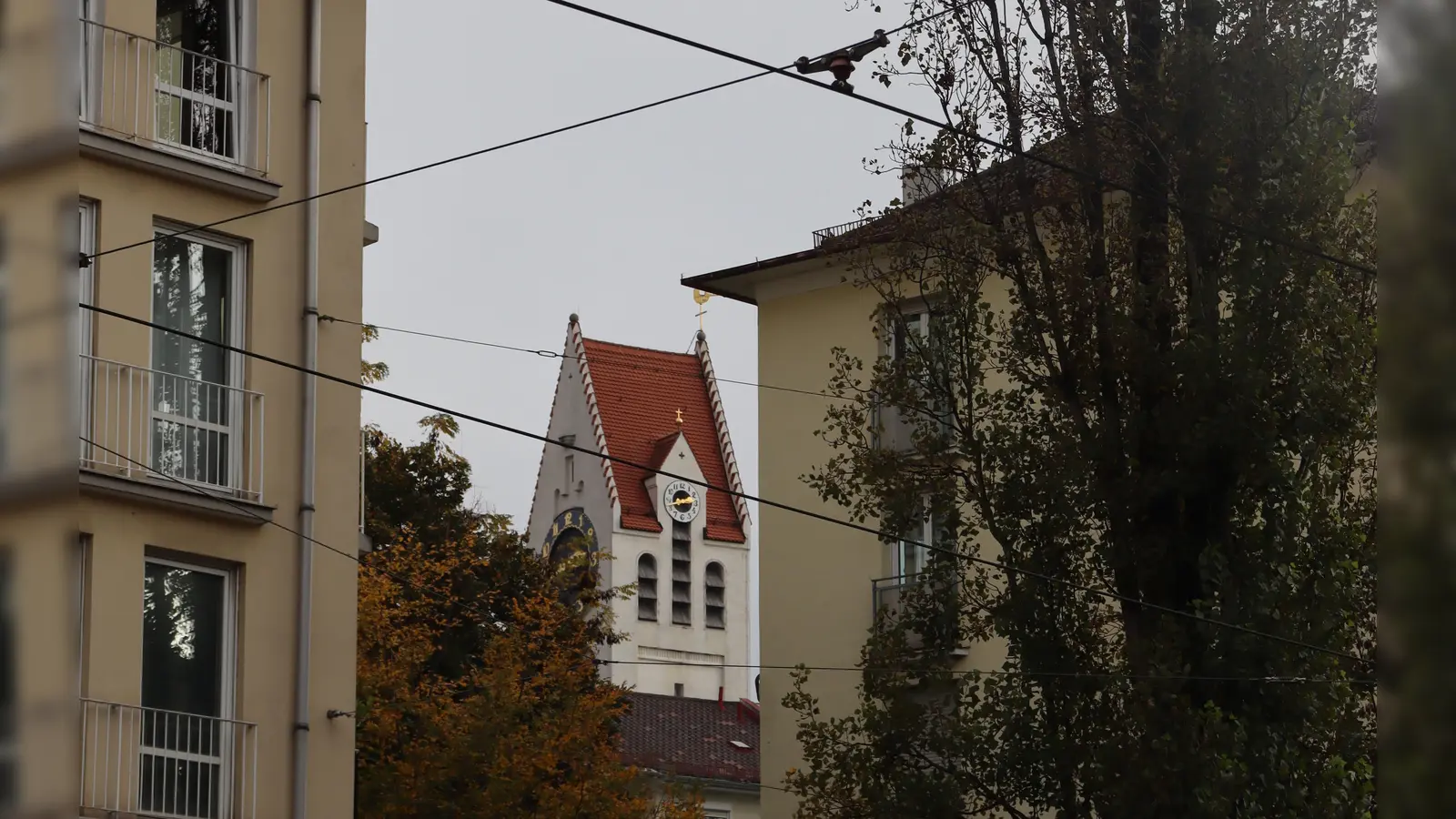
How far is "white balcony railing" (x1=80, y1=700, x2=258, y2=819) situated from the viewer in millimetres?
17141

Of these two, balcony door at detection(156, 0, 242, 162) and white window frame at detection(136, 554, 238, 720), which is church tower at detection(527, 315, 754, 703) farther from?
white window frame at detection(136, 554, 238, 720)

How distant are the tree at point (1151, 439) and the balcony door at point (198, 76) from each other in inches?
260

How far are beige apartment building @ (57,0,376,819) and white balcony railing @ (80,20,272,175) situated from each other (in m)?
0.02

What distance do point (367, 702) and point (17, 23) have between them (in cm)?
2729

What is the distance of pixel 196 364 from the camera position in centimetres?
1908

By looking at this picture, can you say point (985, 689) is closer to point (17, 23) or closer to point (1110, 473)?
point (1110, 473)

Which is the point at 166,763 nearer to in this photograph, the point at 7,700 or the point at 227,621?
the point at 227,621

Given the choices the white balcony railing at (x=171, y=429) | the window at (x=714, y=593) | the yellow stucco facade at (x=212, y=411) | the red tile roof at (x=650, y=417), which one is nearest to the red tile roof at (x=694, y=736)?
the red tile roof at (x=650, y=417)

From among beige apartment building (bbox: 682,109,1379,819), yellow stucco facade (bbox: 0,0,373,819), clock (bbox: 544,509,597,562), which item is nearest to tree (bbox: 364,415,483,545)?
beige apartment building (bbox: 682,109,1379,819)

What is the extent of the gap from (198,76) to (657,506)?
3083 inches

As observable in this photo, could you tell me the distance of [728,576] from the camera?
10000 cm

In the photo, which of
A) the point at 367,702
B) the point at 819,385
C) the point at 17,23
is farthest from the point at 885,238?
the point at 17,23

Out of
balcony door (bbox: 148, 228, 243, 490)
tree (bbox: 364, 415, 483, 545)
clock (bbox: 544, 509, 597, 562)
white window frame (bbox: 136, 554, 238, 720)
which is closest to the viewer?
white window frame (bbox: 136, 554, 238, 720)

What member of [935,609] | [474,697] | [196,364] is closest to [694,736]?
[474,697]
